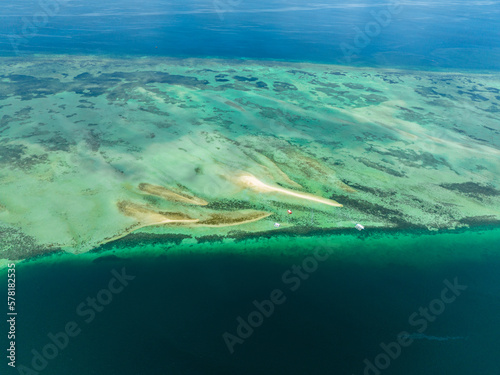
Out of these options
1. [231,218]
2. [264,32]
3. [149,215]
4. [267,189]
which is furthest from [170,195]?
[264,32]

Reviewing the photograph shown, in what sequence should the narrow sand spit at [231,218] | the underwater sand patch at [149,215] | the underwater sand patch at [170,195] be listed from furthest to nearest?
the underwater sand patch at [170,195] < the narrow sand spit at [231,218] < the underwater sand patch at [149,215]

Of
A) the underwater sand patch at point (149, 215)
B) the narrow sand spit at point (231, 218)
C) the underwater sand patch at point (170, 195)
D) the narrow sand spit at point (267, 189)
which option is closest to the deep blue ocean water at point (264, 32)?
the narrow sand spit at point (267, 189)

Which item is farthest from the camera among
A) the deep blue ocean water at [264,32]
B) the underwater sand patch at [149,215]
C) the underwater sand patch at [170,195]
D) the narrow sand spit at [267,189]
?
the deep blue ocean water at [264,32]

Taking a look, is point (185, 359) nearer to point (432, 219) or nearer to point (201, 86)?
point (432, 219)

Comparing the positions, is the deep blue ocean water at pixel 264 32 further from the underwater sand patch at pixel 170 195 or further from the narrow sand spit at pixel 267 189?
the underwater sand patch at pixel 170 195

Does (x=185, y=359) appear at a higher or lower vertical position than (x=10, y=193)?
lower

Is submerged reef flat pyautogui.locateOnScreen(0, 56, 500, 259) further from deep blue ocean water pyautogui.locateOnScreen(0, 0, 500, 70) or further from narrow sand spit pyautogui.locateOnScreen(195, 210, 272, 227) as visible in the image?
deep blue ocean water pyautogui.locateOnScreen(0, 0, 500, 70)

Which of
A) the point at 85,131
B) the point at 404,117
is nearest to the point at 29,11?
the point at 85,131
